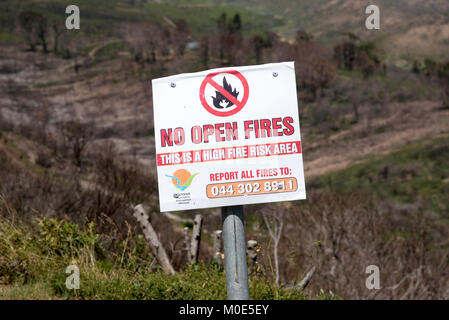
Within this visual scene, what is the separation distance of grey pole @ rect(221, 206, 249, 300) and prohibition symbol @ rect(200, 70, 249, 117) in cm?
59

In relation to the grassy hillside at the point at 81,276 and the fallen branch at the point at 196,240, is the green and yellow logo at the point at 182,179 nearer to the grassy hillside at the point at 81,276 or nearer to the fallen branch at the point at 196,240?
the grassy hillside at the point at 81,276

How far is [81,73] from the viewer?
129750mm

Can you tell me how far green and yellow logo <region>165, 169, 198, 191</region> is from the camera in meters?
3.57

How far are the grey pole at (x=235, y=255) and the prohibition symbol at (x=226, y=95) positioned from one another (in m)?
0.59

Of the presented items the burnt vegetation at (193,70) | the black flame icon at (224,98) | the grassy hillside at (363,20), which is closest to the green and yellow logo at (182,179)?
the black flame icon at (224,98)

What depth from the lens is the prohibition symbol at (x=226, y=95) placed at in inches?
140

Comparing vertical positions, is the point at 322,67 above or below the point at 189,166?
above

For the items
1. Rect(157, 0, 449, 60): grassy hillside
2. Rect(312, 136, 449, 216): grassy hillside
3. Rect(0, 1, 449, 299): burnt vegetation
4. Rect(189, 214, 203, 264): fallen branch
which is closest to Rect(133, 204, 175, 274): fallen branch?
Rect(189, 214, 203, 264): fallen branch

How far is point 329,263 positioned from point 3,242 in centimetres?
2343

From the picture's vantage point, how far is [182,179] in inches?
141

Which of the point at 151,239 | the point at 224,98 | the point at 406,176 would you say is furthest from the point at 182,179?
the point at 406,176

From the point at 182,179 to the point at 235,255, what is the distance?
0.54m

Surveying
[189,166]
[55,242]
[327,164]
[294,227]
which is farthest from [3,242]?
[327,164]

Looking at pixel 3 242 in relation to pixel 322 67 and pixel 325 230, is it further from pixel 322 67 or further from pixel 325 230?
pixel 322 67
